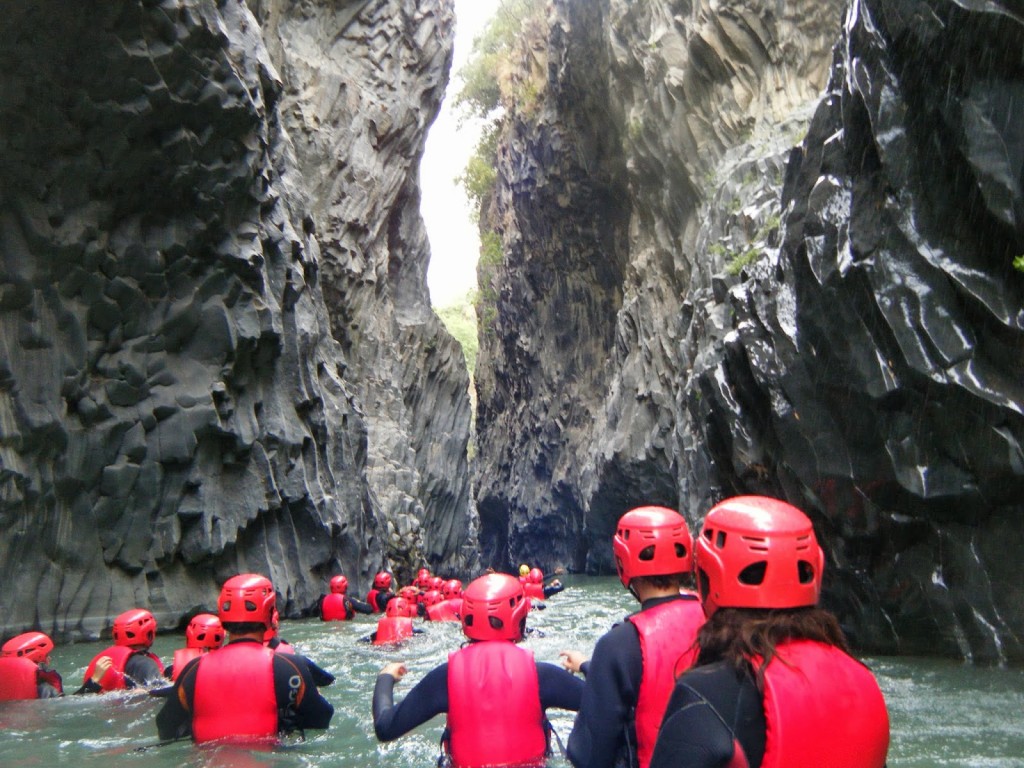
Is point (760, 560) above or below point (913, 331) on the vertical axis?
below

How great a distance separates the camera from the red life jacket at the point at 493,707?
13.1 ft

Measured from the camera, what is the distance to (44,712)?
7141 mm

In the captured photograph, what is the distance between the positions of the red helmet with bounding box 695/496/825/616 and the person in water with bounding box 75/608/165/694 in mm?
6284

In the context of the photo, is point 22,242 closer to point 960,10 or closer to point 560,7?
point 960,10

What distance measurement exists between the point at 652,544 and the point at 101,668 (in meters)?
5.70

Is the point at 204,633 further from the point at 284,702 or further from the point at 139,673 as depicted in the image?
the point at 284,702

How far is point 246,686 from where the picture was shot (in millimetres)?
5008

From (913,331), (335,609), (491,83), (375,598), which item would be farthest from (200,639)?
(491,83)

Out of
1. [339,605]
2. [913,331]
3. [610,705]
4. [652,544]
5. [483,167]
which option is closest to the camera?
[610,705]

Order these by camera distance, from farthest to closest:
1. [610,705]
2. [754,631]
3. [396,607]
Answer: [396,607]
[610,705]
[754,631]

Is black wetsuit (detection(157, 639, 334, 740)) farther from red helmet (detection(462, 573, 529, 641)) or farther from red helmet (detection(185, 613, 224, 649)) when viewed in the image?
red helmet (detection(185, 613, 224, 649))

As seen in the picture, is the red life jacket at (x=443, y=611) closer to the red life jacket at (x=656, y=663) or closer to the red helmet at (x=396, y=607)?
the red helmet at (x=396, y=607)

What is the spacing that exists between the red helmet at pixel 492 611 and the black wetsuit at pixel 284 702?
1.47 metres

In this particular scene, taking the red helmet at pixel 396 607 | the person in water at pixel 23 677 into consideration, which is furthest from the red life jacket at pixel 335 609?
the person in water at pixel 23 677
